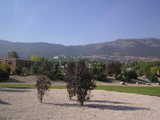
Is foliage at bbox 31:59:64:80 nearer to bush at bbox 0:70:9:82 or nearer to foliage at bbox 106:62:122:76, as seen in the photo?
bush at bbox 0:70:9:82

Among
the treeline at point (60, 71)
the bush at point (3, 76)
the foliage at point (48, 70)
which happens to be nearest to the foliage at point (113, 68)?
the treeline at point (60, 71)

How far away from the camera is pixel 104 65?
44.2 metres

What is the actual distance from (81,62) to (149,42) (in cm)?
17143

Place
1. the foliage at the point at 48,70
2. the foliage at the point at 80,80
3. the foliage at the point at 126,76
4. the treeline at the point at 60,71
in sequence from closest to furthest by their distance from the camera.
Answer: the foliage at the point at 80,80 < the treeline at the point at 60,71 < the foliage at the point at 48,70 < the foliage at the point at 126,76

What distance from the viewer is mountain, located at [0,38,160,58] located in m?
119

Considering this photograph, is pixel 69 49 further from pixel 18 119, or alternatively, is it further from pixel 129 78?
pixel 18 119

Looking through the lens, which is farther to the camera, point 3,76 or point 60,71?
point 60,71

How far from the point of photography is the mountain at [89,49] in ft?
389

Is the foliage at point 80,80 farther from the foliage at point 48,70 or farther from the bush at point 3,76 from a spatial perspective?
the foliage at point 48,70

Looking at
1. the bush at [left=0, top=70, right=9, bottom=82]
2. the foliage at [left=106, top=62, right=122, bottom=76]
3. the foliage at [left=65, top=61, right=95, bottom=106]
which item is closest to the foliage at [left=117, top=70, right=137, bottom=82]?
the foliage at [left=106, top=62, right=122, bottom=76]

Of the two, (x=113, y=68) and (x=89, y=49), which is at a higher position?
(x=89, y=49)

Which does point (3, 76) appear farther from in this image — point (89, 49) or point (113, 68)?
point (89, 49)

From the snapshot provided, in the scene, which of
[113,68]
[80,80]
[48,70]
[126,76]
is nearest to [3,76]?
[48,70]

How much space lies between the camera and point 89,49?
6191 inches
